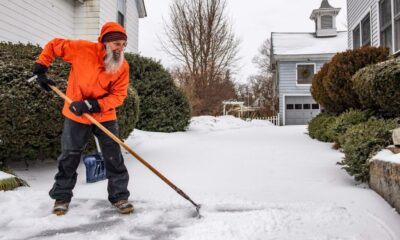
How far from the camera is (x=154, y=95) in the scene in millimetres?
9656

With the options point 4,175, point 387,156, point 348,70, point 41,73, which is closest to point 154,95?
point 348,70

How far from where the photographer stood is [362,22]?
11578mm

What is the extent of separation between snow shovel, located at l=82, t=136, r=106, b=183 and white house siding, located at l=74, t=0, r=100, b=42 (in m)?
7.52

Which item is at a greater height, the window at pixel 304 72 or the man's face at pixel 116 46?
the window at pixel 304 72

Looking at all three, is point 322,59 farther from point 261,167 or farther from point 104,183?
point 104,183

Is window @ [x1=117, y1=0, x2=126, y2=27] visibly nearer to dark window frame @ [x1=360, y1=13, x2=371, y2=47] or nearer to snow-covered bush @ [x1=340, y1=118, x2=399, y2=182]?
dark window frame @ [x1=360, y1=13, x2=371, y2=47]

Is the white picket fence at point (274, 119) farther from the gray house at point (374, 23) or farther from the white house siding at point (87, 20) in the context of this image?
the white house siding at point (87, 20)

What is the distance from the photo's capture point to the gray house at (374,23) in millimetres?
8547

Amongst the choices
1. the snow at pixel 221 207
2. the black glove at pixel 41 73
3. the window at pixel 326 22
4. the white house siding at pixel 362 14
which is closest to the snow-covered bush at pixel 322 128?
the snow at pixel 221 207

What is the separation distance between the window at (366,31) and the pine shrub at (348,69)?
4.44m

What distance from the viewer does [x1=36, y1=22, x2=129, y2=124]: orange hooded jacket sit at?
10.2ft

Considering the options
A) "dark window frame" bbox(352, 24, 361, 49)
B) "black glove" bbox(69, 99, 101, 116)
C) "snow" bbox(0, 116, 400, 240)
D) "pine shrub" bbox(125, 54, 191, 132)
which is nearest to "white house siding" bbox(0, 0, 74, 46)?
"pine shrub" bbox(125, 54, 191, 132)

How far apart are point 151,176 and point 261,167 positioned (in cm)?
157

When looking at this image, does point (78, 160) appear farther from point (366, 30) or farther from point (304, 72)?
point (304, 72)
